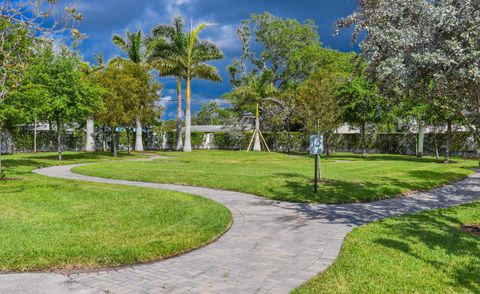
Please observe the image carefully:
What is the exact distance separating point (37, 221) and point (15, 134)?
1230 inches

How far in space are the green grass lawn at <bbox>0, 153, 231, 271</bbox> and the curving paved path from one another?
33 centimetres

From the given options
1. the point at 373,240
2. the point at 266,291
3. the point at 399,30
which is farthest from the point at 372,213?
the point at 266,291

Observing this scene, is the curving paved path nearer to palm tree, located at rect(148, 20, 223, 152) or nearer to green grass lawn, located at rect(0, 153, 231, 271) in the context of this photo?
green grass lawn, located at rect(0, 153, 231, 271)

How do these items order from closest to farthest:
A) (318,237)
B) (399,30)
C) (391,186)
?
(318,237) → (399,30) → (391,186)

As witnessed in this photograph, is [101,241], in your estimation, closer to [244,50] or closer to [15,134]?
[15,134]

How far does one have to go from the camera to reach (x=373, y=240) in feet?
22.4

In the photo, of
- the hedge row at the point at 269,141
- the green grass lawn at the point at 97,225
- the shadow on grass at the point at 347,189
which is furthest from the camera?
the hedge row at the point at 269,141

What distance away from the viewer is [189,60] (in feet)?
125

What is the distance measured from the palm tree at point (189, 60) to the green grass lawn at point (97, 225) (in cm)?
2704

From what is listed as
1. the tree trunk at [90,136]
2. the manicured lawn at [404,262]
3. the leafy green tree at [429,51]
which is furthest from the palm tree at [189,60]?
the manicured lawn at [404,262]

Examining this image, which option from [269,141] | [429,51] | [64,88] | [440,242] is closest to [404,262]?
[440,242]

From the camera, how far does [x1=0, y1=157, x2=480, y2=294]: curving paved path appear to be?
4.75 metres

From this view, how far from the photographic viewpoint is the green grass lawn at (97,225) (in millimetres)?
5695

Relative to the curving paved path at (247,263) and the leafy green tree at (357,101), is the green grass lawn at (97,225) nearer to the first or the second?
the curving paved path at (247,263)
